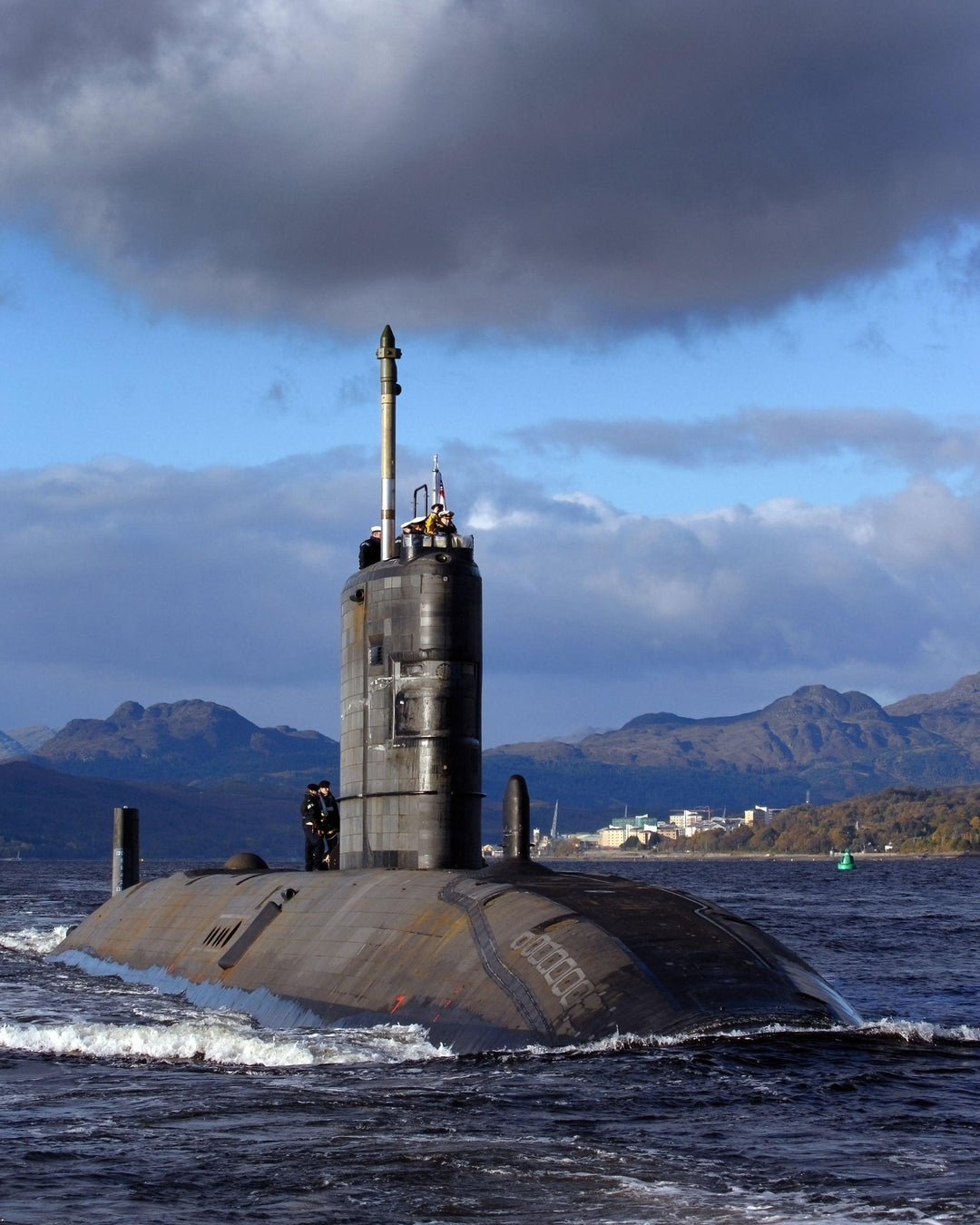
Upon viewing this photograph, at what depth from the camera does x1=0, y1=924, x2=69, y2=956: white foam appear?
38.9 meters

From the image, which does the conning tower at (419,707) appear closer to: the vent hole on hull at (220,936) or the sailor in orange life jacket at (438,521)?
the sailor in orange life jacket at (438,521)

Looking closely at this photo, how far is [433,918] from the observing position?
2072 cm

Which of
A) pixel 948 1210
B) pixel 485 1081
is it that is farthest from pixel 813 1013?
pixel 948 1210

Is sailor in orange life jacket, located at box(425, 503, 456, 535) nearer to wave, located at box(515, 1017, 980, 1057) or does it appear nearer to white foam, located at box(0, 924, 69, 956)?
wave, located at box(515, 1017, 980, 1057)

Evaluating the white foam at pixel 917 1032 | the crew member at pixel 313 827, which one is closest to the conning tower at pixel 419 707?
the crew member at pixel 313 827

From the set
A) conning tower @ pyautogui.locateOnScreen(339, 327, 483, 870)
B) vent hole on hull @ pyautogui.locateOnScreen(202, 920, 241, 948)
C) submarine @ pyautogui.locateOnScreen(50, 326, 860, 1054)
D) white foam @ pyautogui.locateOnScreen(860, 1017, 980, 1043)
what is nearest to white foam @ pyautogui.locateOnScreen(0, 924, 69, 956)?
submarine @ pyautogui.locateOnScreen(50, 326, 860, 1054)

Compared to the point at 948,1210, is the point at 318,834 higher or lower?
higher

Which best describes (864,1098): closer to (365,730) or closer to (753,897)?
(365,730)

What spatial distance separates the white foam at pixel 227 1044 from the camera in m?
17.4

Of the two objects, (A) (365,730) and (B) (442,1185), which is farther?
(A) (365,730)

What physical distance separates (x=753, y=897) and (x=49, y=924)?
43.1 m

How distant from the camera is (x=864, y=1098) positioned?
14.5 m

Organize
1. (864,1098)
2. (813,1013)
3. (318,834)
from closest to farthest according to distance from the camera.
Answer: (864,1098) < (813,1013) < (318,834)

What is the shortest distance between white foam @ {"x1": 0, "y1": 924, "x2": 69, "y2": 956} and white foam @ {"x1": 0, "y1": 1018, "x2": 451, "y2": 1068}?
17.7 m
